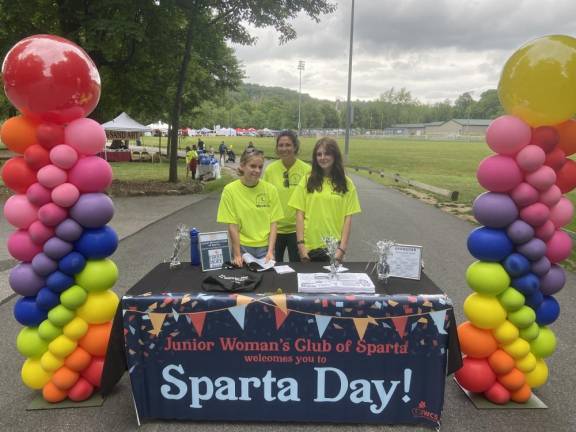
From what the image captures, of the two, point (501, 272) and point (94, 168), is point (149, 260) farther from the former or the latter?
point (501, 272)

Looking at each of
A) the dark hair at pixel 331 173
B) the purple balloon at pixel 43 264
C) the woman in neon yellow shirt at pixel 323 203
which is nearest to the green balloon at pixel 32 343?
the purple balloon at pixel 43 264

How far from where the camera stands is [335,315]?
A: 2.78m

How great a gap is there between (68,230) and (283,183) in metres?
2.11

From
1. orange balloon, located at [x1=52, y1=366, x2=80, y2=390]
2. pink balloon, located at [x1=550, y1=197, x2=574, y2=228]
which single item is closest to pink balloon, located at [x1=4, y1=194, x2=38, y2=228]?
orange balloon, located at [x1=52, y1=366, x2=80, y2=390]

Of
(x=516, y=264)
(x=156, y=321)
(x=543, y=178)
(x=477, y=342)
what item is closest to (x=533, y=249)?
(x=516, y=264)

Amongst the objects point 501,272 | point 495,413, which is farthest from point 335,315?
point 495,413

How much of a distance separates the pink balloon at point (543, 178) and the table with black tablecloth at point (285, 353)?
97 centimetres

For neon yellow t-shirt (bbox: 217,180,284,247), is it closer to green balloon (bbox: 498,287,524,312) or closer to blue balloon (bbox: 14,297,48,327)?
blue balloon (bbox: 14,297,48,327)

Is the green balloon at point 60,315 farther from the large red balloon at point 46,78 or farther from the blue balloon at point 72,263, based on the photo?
the large red balloon at point 46,78

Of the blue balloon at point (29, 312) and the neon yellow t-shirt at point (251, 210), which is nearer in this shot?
the blue balloon at point (29, 312)

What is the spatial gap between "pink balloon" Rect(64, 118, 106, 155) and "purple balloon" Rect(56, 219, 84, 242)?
487mm

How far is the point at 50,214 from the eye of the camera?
113 inches

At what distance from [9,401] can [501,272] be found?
366 cm

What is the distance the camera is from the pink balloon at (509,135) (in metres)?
2.85
